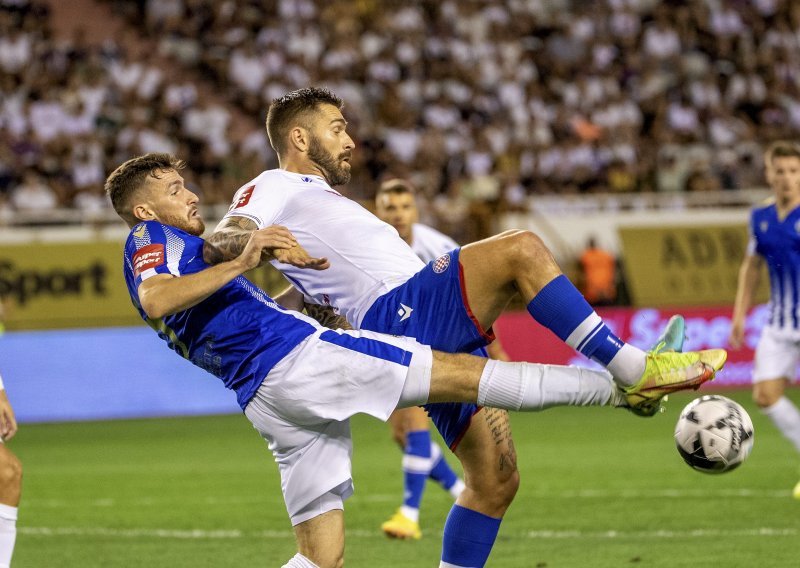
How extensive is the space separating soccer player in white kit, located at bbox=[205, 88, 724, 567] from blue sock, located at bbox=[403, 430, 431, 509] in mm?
2732

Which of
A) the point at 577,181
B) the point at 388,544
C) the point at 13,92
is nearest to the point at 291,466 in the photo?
the point at 388,544

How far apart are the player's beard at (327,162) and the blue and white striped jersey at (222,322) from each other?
0.80 meters

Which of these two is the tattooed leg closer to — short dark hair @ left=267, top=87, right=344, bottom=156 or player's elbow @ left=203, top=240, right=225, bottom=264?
player's elbow @ left=203, top=240, right=225, bottom=264

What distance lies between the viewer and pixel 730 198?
2105 cm

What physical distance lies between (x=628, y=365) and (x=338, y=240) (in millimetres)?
1428

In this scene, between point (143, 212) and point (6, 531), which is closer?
point (143, 212)

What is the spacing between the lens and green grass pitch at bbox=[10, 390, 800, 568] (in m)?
8.05

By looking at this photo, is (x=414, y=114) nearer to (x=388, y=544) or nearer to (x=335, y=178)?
(x=388, y=544)

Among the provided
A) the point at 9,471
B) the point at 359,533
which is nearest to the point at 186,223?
the point at 9,471

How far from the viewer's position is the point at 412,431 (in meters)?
8.91

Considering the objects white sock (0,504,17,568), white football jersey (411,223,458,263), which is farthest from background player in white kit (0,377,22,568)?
white football jersey (411,223,458,263)

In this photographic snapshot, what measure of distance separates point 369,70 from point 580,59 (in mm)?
4557

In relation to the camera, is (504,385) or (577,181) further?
(577,181)

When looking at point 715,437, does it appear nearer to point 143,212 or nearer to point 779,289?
point 143,212
